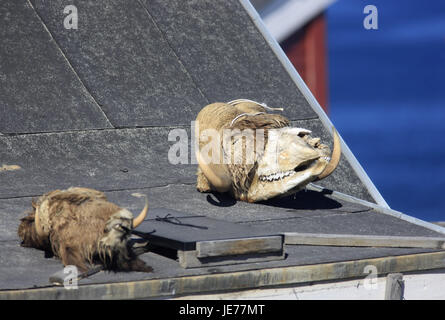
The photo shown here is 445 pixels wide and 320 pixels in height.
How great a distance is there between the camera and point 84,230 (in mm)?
5230

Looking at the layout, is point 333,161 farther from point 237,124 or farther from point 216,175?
point 216,175

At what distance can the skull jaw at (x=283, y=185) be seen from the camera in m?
6.74

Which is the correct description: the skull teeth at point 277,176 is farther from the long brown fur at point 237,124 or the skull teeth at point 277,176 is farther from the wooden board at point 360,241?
the wooden board at point 360,241

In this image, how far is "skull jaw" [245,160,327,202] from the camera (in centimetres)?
674

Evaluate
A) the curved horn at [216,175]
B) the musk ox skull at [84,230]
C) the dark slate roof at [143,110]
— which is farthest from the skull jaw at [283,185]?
the musk ox skull at [84,230]

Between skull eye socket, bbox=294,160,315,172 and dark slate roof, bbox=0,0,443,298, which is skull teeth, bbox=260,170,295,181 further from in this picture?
dark slate roof, bbox=0,0,443,298

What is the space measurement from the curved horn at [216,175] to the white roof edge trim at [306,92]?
1.90 metres

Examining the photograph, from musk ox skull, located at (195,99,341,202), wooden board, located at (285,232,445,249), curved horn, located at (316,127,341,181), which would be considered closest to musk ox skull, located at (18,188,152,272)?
wooden board, located at (285,232,445,249)

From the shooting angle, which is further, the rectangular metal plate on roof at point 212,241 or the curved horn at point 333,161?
the curved horn at point 333,161

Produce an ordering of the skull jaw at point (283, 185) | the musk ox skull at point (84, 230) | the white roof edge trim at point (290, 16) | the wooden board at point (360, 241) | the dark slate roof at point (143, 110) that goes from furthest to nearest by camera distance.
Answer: the white roof edge trim at point (290, 16), the skull jaw at point (283, 185), the dark slate roof at point (143, 110), the wooden board at point (360, 241), the musk ox skull at point (84, 230)

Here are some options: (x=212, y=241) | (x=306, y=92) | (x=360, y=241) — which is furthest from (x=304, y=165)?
(x=306, y=92)

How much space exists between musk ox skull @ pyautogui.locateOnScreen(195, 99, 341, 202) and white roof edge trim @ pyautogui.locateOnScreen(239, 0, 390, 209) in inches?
59.1

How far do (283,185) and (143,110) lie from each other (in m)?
2.41
